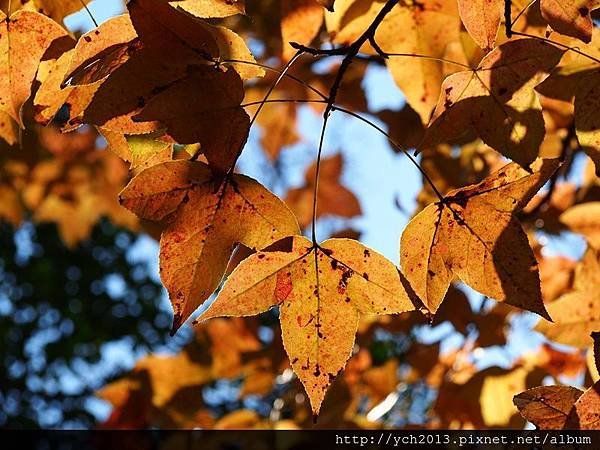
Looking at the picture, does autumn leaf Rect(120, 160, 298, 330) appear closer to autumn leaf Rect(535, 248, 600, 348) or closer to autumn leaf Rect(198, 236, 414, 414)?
autumn leaf Rect(198, 236, 414, 414)

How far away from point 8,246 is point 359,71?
15.8ft

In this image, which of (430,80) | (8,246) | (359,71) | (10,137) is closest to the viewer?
(10,137)

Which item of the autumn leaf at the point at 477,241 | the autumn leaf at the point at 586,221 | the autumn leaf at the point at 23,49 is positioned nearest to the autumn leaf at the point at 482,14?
the autumn leaf at the point at 477,241

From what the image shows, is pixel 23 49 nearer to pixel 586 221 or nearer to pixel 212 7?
pixel 212 7

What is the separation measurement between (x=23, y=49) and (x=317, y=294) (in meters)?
0.41

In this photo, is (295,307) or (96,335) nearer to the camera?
(295,307)

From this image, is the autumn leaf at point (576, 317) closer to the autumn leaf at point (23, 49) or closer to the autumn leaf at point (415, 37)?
the autumn leaf at point (415, 37)

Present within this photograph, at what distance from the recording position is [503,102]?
0.72 m

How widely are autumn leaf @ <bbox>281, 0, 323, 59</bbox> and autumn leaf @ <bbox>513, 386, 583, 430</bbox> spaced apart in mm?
528

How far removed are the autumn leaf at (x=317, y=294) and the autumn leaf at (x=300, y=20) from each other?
0.32 metres

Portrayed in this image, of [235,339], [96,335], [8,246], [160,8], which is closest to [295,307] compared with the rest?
[160,8]

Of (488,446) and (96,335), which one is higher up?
(96,335)

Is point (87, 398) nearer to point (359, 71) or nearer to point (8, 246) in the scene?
point (8, 246)

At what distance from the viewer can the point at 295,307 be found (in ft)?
2.37
